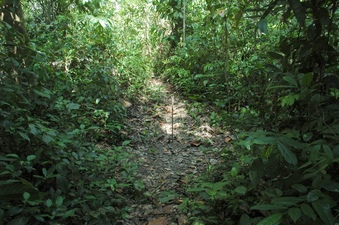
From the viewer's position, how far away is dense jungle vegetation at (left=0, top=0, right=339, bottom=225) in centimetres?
171

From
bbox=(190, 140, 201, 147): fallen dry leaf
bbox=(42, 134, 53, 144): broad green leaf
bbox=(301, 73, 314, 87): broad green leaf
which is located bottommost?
bbox=(190, 140, 201, 147): fallen dry leaf

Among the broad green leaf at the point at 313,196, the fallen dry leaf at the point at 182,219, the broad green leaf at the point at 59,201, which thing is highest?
the broad green leaf at the point at 313,196

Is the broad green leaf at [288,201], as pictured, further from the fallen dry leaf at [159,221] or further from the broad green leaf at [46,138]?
the broad green leaf at [46,138]

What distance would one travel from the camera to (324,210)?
128 cm

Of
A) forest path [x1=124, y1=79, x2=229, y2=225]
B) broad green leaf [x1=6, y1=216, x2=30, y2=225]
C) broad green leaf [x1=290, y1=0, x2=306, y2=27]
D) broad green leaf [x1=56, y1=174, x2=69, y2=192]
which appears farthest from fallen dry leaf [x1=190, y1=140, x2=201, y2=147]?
broad green leaf [x1=6, y1=216, x2=30, y2=225]

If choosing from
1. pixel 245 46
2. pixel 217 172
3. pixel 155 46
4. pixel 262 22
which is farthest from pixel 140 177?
pixel 155 46

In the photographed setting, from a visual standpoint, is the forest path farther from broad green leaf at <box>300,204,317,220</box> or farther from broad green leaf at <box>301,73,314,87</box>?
broad green leaf at <box>301,73,314,87</box>

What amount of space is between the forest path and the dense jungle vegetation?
0.17m

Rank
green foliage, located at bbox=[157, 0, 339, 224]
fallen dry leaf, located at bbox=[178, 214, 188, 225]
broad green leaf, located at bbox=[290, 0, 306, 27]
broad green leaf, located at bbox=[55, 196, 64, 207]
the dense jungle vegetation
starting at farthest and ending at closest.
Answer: fallen dry leaf, located at bbox=[178, 214, 188, 225] < broad green leaf, located at bbox=[55, 196, 64, 207] < broad green leaf, located at bbox=[290, 0, 306, 27] < the dense jungle vegetation < green foliage, located at bbox=[157, 0, 339, 224]

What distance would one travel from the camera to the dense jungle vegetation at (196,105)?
1.71 metres

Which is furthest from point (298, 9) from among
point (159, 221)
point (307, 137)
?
point (159, 221)

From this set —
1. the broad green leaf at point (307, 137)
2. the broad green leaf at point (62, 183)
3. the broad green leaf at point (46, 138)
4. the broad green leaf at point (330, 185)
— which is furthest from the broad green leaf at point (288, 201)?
the broad green leaf at point (46, 138)

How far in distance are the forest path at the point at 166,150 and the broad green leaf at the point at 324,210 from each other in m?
1.29

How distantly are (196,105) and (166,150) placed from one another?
5.21ft
